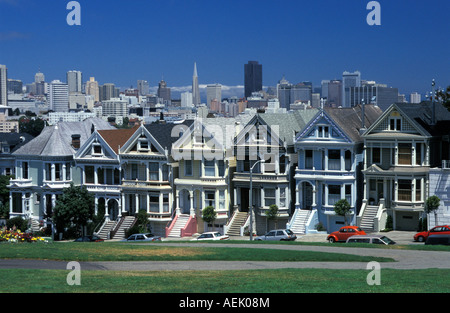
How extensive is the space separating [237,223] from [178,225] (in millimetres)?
4642

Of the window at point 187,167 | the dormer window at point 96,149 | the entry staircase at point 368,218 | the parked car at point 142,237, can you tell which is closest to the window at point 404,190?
the entry staircase at point 368,218

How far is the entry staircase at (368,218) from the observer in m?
51.8

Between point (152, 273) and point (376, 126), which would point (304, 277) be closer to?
point (152, 273)

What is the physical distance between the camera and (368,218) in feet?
171

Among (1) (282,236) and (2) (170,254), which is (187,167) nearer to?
(1) (282,236)

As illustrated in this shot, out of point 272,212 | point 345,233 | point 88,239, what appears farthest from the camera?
point 88,239

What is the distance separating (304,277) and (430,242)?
16928 mm

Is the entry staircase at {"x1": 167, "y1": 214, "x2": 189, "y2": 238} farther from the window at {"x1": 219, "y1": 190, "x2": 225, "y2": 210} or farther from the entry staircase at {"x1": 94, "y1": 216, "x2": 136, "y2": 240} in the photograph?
the entry staircase at {"x1": 94, "y1": 216, "x2": 136, "y2": 240}

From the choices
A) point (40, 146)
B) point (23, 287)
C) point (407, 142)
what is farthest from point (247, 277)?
point (40, 146)

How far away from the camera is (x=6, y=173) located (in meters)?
70.3

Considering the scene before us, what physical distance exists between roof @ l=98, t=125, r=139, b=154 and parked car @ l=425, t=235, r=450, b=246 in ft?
89.6

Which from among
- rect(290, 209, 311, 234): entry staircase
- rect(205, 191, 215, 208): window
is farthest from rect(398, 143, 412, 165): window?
rect(205, 191, 215, 208): window

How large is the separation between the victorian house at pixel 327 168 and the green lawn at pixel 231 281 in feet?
75.9

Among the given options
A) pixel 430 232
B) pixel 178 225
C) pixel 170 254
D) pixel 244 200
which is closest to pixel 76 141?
pixel 178 225
